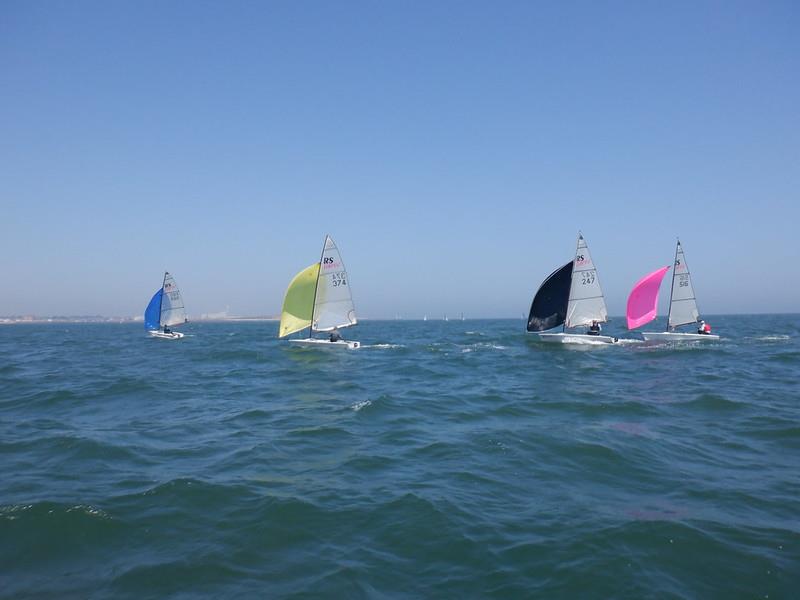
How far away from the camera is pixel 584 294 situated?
3750cm

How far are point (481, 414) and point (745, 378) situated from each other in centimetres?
1447

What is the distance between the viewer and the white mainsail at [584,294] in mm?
37250

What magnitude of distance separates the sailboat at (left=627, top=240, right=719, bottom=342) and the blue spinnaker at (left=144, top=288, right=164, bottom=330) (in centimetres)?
5154

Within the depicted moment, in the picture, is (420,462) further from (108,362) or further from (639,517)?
(108,362)

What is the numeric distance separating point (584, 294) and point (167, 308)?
46938 mm

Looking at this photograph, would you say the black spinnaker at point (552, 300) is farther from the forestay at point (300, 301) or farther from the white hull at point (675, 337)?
the forestay at point (300, 301)

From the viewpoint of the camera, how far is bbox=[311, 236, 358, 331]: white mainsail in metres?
36.5

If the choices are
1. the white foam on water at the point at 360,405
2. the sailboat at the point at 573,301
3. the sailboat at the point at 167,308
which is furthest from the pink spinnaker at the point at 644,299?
the sailboat at the point at 167,308

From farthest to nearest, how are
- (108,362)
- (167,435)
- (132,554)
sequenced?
1. (108,362)
2. (167,435)
3. (132,554)

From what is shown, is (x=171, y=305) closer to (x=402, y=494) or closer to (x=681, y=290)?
(x=681, y=290)

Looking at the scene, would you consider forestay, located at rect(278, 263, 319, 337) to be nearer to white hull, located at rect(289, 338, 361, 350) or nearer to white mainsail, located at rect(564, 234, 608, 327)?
white hull, located at rect(289, 338, 361, 350)

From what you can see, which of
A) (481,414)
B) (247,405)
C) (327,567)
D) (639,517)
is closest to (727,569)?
(639,517)

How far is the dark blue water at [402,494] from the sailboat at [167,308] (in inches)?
1599

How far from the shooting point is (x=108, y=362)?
31250 millimetres
